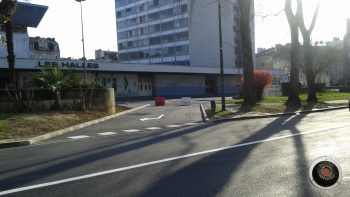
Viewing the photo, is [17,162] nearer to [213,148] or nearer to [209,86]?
[213,148]

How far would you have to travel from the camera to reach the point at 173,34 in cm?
9744

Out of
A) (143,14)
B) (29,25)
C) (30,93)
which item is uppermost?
(143,14)

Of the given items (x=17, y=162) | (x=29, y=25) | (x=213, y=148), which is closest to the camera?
(x=17, y=162)

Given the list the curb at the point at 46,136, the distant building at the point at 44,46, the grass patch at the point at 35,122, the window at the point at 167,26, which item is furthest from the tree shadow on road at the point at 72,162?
the window at the point at 167,26

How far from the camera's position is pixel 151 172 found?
7832mm

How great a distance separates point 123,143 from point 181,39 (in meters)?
83.8

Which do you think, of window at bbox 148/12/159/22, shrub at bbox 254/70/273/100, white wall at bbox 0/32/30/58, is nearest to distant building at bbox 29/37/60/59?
window at bbox 148/12/159/22

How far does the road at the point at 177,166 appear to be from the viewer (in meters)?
6.52

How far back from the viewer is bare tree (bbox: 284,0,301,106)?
2933cm

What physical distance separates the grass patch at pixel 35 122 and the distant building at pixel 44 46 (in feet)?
250

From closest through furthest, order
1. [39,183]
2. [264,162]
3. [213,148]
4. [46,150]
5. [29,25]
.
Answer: [39,183], [264,162], [213,148], [46,150], [29,25]

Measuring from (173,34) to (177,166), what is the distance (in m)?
90.4

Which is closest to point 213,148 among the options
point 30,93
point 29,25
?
point 30,93

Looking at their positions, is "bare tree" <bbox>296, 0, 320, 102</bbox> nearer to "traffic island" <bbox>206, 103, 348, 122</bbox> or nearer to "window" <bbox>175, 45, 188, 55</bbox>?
"traffic island" <bbox>206, 103, 348, 122</bbox>
